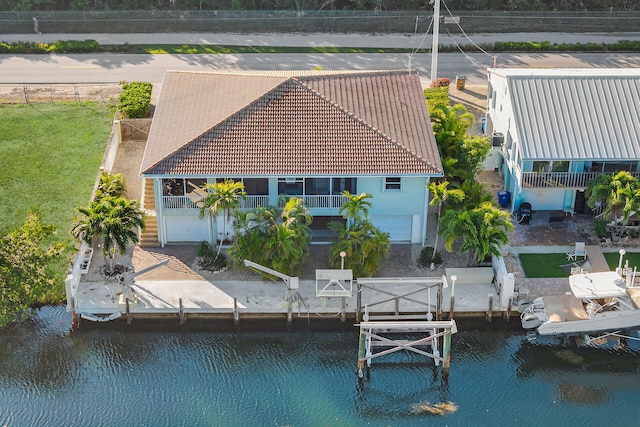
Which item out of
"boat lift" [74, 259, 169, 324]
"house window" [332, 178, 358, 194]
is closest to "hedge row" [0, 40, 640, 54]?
"house window" [332, 178, 358, 194]

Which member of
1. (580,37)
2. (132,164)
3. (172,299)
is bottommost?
(172,299)

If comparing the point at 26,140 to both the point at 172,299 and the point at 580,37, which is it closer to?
the point at 172,299

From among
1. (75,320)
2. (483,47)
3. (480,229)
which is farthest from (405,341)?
(483,47)

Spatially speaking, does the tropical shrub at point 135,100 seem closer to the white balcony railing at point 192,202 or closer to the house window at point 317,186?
the white balcony railing at point 192,202

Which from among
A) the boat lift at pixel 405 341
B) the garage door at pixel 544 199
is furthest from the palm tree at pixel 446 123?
the boat lift at pixel 405 341

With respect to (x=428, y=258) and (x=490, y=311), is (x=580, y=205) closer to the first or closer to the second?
(x=428, y=258)

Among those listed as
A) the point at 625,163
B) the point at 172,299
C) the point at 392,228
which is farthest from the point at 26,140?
the point at 625,163
